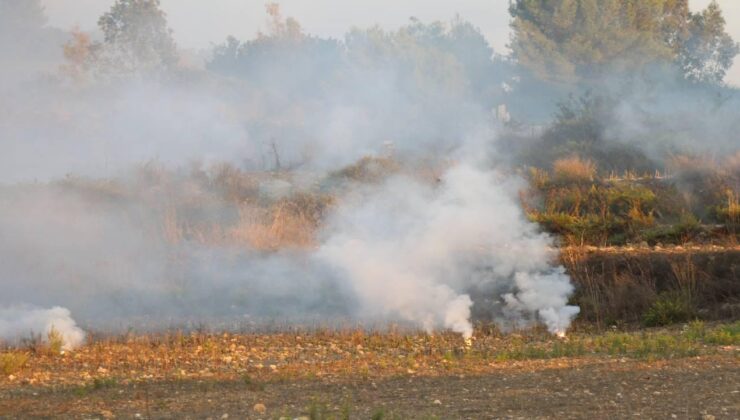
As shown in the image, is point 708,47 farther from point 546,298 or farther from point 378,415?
point 378,415

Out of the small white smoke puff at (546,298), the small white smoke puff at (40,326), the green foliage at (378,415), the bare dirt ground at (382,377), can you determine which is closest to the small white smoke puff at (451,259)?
the small white smoke puff at (546,298)

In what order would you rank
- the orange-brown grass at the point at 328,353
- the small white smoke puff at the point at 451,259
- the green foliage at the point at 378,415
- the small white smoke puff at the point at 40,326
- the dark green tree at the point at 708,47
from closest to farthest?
the green foliage at the point at 378,415, the orange-brown grass at the point at 328,353, the small white smoke puff at the point at 40,326, the small white smoke puff at the point at 451,259, the dark green tree at the point at 708,47

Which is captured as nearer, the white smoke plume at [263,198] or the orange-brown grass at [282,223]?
the white smoke plume at [263,198]

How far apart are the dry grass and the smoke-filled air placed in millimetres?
211

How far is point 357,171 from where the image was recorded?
96.3 feet

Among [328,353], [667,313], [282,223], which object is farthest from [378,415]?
[282,223]

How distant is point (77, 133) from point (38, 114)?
2.76m

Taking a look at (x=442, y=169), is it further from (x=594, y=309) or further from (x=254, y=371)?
(x=254, y=371)

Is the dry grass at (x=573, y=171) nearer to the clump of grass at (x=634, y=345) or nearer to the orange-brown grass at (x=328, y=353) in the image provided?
the orange-brown grass at (x=328, y=353)

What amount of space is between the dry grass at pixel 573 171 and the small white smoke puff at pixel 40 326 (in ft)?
50.2

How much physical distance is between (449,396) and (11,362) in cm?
530

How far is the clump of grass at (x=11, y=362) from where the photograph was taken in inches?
459

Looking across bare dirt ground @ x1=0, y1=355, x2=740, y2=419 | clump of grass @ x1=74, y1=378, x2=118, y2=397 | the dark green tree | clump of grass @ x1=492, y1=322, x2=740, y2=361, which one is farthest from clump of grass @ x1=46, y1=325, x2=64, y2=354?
the dark green tree

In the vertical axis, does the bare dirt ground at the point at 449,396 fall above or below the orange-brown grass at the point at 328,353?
below
